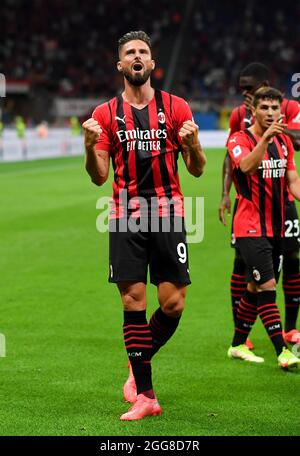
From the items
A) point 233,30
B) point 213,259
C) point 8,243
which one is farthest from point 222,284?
point 233,30

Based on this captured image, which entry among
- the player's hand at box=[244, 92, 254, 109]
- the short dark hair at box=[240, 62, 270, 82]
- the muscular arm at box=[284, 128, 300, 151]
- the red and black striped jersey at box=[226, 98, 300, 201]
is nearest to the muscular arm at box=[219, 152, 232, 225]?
the red and black striped jersey at box=[226, 98, 300, 201]

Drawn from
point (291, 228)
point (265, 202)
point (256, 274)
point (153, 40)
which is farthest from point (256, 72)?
point (153, 40)

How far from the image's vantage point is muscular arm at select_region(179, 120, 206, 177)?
5.94m

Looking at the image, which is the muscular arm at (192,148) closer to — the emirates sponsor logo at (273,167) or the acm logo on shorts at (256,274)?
the emirates sponsor logo at (273,167)

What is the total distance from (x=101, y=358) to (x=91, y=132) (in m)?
2.45

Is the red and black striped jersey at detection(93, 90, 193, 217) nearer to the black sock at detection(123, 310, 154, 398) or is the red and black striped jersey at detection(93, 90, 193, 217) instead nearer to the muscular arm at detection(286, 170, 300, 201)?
the black sock at detection(123, 310, 154, 398)

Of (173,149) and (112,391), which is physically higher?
(173,149)

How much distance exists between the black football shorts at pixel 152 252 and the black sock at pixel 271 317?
1.31 m

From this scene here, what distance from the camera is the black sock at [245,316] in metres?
7.73

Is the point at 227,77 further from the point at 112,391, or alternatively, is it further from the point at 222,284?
the point at 112,391

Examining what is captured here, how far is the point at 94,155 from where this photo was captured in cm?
603

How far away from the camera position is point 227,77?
50.3m

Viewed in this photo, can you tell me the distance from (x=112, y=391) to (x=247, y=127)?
264cm

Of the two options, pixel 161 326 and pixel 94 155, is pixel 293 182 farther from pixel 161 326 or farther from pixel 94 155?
pixel 94 155
